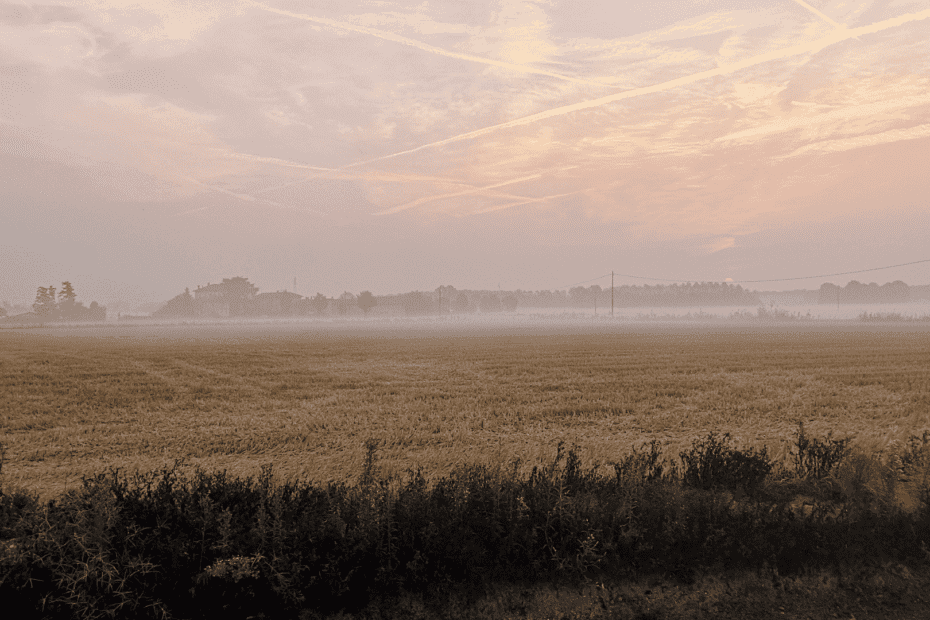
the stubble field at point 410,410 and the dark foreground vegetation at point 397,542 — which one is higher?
the dark foreground vegetation at point 397,542

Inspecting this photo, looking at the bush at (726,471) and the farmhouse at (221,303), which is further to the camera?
the farmhouse at (221,303)

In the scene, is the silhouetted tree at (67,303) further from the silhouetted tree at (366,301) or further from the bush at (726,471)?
the bush at (726,471)

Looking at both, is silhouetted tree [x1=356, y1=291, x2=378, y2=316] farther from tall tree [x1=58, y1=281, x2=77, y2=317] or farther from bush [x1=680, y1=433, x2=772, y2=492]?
bush [x1=680, y1=433, x2=772, y2=492]

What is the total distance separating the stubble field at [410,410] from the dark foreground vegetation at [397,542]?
4.27 m

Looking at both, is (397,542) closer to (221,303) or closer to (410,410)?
(410,410)

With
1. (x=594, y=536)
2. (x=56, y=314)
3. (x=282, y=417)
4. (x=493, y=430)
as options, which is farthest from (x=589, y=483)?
(x=56, y=314)

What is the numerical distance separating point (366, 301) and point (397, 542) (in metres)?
195

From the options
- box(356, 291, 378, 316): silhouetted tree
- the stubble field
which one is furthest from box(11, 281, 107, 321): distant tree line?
the stubble field

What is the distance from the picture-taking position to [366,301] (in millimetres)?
196500

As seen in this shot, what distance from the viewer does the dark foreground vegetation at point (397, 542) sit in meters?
4.66

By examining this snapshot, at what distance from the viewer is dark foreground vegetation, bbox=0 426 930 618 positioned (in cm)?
466

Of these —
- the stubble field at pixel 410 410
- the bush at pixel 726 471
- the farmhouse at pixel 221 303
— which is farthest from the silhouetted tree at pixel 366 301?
the bush at pixel 726 471

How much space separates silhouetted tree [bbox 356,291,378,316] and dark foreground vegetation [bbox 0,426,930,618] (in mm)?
192499

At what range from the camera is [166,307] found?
185 metres
